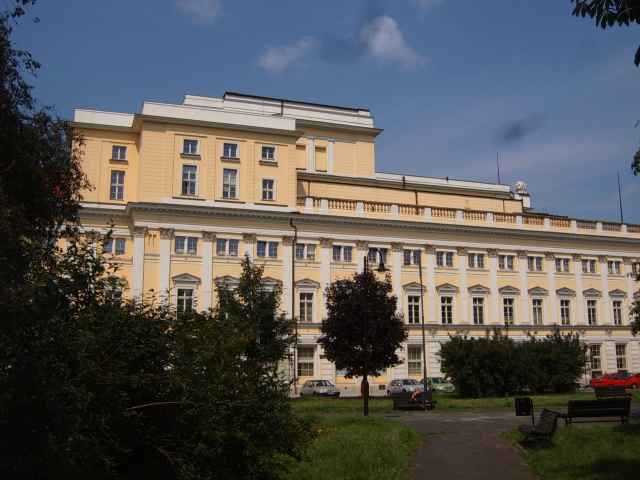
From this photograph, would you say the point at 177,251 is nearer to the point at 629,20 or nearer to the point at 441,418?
the point at 441,418

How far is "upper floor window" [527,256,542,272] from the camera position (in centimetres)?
6172

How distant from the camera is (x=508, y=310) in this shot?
198 ft

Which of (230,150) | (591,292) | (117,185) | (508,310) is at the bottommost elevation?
(508,310)

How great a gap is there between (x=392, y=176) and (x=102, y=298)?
59.5 meters

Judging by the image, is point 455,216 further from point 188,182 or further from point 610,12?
point 610,12

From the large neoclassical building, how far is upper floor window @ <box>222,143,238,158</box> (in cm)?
11

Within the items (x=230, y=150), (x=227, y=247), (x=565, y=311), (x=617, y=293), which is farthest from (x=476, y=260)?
(x=230, y=150)

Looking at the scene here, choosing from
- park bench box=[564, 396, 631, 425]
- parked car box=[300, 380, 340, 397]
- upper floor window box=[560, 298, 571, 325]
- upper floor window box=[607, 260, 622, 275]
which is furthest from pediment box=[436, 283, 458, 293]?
park bench box=[564, 396, 631, 425]

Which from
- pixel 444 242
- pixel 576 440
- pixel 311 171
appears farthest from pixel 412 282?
pixel 576 440

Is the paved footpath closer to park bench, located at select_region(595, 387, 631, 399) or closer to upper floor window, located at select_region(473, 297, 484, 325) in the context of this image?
park bench, located at select_region(595, 387, 631, 399)

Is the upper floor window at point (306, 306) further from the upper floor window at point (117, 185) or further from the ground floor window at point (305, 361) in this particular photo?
the upper floor window at point (117, 185)

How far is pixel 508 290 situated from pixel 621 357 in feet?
42.5

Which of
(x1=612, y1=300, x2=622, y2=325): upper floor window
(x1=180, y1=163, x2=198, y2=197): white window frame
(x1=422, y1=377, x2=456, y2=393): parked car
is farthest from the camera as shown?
(x1=612, y1=300, x2=622, y2=325): upper floor window

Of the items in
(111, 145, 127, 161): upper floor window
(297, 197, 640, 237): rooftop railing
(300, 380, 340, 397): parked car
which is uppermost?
(111, 145, 127, 161): upper floor window
